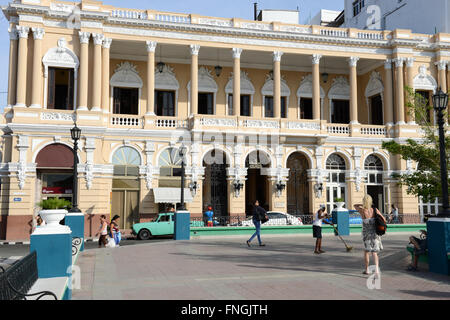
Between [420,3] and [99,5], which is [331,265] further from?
[420,3]

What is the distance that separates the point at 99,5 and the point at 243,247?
18.9m

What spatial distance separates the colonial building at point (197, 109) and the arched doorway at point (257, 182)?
119mm

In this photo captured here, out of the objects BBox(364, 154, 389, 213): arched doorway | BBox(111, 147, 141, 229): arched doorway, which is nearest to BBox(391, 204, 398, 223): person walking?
BBox(364, 154, 389, 213): arched doorway

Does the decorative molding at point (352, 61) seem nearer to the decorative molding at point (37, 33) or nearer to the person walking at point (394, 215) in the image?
the person walking at point (394, 215)

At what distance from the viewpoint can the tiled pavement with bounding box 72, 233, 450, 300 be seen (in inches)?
321

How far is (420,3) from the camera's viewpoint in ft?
125

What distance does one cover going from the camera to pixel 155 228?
77.1ft

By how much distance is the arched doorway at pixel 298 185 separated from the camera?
3181 centimetres

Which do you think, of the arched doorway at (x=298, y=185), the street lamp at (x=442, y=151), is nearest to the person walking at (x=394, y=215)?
the arched doorway at (x=298, y=185)

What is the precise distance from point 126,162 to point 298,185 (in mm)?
12141

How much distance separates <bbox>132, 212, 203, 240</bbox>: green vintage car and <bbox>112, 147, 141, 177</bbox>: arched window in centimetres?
571

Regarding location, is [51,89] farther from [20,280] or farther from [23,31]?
[20,280]

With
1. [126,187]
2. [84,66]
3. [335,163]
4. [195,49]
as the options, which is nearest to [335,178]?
[335,163]
